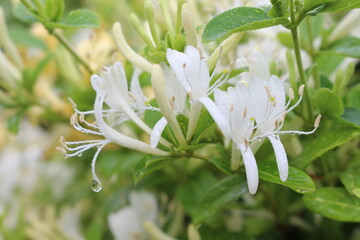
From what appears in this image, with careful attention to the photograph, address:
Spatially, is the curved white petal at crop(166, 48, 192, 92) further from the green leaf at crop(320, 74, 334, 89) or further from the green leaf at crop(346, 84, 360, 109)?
the green leaf at crop(346, 84, 360, 109)

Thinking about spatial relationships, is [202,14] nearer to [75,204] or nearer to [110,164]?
[110,164]

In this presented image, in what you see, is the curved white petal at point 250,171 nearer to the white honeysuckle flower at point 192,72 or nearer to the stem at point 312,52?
the white honeysuckle flower at point 192,72

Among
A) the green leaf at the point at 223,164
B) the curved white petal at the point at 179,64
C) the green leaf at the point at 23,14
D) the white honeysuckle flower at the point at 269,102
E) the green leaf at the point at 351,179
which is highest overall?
the green leaf at the point at 23,14

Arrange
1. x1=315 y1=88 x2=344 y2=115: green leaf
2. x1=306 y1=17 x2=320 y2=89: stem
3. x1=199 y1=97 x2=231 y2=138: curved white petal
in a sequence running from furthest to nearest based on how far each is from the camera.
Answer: x1=306 y1=17 x2=320 y2=89: stem
x1=315 y1=88 x2=344 y2=115: green leaf
x1=199 y1=97 x2=231 y2=138: curved white petal

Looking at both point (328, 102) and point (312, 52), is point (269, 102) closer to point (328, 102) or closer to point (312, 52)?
point (328, 102)

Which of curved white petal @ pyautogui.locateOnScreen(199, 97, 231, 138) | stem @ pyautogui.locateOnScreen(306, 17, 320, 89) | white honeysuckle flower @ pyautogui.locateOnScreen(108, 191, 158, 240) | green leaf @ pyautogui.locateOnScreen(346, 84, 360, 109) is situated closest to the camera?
curved white petal @ pyautogui.locateOnScreen(199, 97, 231, 138)

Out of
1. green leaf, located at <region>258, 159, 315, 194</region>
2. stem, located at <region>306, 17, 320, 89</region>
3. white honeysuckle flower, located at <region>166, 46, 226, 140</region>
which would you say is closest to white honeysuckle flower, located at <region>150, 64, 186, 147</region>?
white honeysuckle flower, located at <region>166, 46, 226, 140</region>

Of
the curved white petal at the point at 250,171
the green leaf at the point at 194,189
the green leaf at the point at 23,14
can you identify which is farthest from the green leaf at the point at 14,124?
A: the curved white petal at the point at 250,171
